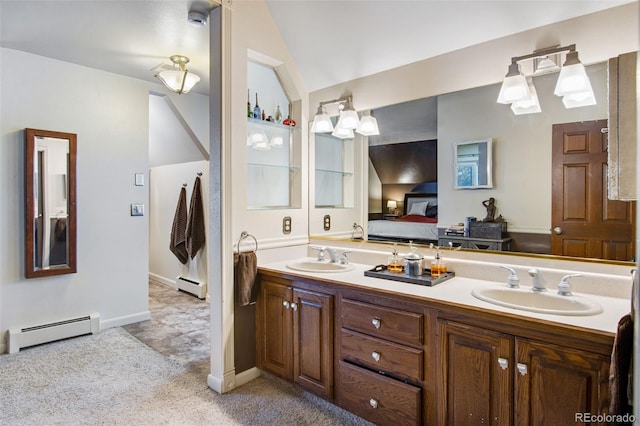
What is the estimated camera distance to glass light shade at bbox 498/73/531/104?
181 cm

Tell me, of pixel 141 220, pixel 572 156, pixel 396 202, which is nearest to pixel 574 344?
pixel 572 156

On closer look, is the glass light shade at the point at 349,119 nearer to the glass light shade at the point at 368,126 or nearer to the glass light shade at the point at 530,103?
the glass light shade at the point at 368,126

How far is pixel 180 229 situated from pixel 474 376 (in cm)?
387

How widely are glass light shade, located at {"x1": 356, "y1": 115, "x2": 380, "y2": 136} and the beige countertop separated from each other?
95 centimetres

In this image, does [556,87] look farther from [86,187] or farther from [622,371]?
[86,187]

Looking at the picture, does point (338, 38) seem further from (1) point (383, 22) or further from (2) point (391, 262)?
(2) point (391, 262)

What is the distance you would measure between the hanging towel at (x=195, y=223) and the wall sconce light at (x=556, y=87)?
135 inches

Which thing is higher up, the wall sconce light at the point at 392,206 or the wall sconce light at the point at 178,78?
the wall sconce light at the point at 178,78

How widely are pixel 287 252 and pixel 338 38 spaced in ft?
5.08

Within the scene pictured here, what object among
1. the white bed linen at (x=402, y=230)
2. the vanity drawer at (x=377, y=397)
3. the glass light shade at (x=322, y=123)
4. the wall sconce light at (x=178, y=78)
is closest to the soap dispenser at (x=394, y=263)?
the white bed linen at (x=402, y=230)

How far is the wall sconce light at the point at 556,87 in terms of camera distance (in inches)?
67.1

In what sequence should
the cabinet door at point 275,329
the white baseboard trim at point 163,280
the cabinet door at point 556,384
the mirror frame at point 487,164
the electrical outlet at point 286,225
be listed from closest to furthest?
the cabinet door at point 556,384
the mirror frame at point 487,164
the cabinet door at point 275,329
the electrical outlet at point 286,225
the white baseboard trim at point 163,280

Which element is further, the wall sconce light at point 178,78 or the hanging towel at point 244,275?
the wall sconce light at point 178,78

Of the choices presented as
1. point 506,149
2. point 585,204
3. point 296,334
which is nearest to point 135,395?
point 296,334
